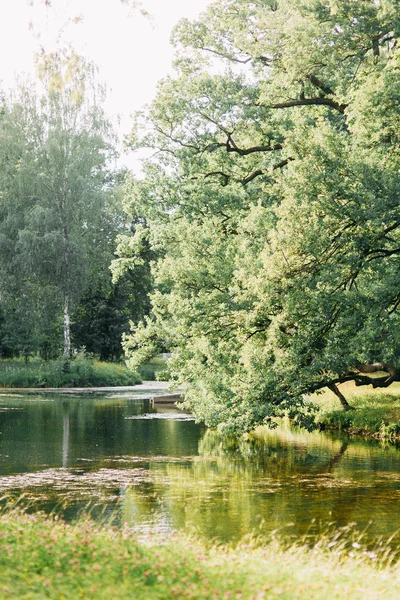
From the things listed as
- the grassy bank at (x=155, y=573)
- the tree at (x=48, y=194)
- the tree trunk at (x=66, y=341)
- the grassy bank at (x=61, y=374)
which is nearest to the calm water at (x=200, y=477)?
the grassy bank at (x=155, y=573)

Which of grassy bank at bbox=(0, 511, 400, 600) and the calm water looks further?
the calm water

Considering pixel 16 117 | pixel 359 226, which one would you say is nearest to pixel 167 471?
pixel 359 226

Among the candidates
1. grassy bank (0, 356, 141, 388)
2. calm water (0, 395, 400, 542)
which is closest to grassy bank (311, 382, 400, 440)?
calm water (0, 395, 400, 542)

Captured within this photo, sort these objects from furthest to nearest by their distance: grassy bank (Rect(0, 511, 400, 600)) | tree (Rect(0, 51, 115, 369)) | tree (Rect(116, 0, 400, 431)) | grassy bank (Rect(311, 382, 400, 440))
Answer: tree (Rect(0, 51, 115, 369))
grassy bank (Rect(311, 382, 400, 440))
tree (Rect(116, 0, 400, 431))
grassy bank (Rect(0, 511, 400, 600))

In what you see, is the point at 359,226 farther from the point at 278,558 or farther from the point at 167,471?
the point at 278,558

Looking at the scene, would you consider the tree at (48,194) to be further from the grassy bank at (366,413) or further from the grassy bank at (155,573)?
the grassy bank at (155,573)

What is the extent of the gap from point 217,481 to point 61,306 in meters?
41.5

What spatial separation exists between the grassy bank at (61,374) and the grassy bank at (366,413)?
24314mm

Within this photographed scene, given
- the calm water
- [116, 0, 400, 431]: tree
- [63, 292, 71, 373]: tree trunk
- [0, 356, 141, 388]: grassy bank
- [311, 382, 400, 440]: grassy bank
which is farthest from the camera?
[63, 292, 71, 373]: tree trunk

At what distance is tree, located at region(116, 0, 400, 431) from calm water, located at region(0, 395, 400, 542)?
177 centimetres

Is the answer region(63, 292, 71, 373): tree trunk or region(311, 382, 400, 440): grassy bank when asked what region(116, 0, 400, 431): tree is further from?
region(63, 292, 71, 373): tree trunk

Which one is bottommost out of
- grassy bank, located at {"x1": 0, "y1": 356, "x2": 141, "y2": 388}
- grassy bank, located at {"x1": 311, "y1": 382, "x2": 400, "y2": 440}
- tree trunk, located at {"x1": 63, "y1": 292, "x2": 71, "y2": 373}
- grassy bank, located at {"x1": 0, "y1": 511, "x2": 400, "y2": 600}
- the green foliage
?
grassy bank, located at {"x1": 0, "y1": 511, "x2": 400, "y2": 600}

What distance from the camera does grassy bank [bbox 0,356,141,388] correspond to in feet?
175

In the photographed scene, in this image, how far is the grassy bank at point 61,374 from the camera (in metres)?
53.2
